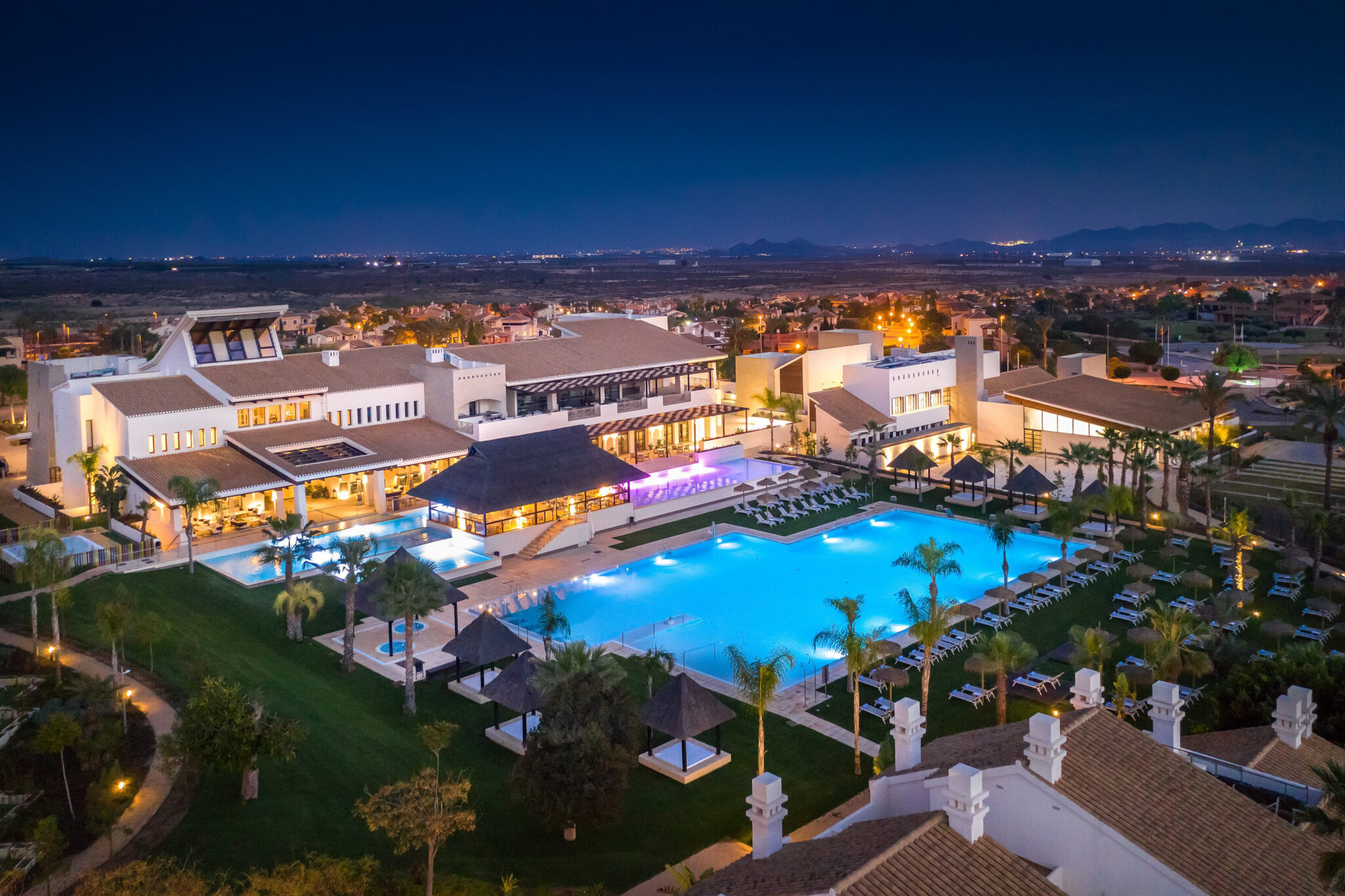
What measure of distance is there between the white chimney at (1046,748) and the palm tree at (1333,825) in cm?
259

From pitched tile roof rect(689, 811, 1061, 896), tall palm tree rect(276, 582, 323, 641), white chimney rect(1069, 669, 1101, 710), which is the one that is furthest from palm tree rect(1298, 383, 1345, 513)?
tall palm tree rect(276, 582, 323, 641)

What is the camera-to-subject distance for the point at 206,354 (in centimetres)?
4031

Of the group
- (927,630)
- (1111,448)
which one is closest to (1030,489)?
(1111,448)

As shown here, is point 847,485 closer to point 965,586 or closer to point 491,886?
point 965,586

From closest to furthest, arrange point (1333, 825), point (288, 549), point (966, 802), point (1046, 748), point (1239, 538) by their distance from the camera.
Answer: point (1333, 825) < point (966, 802) < point (1046, 748) < point (288, 549) < point (1239, 538)

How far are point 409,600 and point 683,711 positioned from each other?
6747mm

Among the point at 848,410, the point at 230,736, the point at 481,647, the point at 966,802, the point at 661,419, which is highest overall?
the point at 848,410

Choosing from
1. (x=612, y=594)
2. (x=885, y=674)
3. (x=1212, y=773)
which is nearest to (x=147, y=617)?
(x=612, y=594)

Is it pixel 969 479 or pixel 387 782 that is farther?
pixel 969 479

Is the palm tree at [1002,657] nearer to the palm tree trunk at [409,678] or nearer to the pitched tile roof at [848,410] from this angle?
the palm tree trunk at [409,678]

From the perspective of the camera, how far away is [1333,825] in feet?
35.2

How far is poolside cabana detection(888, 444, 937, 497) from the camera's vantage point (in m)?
41.5

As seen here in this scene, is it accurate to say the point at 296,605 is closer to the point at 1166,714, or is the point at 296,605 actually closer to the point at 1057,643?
the point at 1057,643

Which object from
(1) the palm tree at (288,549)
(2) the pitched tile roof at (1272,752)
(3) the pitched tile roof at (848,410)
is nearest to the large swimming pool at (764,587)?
(1) the palm tree at (288,549)
